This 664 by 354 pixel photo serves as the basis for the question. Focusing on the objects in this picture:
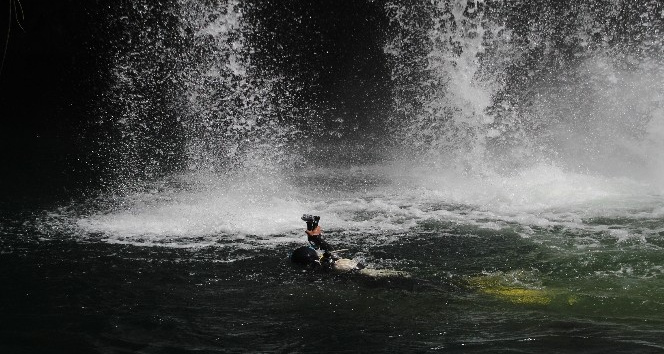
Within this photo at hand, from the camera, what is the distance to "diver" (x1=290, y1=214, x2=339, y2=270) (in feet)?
25.6

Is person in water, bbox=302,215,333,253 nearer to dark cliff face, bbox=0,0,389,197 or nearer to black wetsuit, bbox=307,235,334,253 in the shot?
black wetsuit, bbox=307,235,334,253

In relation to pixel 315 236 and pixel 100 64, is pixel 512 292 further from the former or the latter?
pixel 100 64

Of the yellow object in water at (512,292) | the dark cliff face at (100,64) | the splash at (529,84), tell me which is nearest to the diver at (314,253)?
the yellow object in water at (512,292)

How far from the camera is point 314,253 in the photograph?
783 cm

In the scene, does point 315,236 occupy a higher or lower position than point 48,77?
lower

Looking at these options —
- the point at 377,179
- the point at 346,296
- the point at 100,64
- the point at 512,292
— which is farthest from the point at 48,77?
the point at 512,292

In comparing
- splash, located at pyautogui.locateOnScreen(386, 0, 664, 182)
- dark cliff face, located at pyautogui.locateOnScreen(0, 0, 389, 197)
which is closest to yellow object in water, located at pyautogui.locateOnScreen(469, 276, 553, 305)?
splash, located at pyautogui.locateOnScreen(386, 0, 664, 182)

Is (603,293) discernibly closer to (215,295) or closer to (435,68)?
(215,295)

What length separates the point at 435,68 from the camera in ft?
55.8

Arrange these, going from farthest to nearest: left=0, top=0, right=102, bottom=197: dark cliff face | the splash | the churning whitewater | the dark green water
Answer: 1. left=0, top=0, right=102, bottom=197: dark cliff face
2. the splash
3. the churning whitewater
4. the dark green water

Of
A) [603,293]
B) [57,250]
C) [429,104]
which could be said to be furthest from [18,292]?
[429,104]

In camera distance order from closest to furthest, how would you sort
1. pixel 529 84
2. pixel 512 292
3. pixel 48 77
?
pixel 512 292
pixel 529 84
pixel 48 77

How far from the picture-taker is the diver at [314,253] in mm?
7789

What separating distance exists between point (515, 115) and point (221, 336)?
43.0 feet
